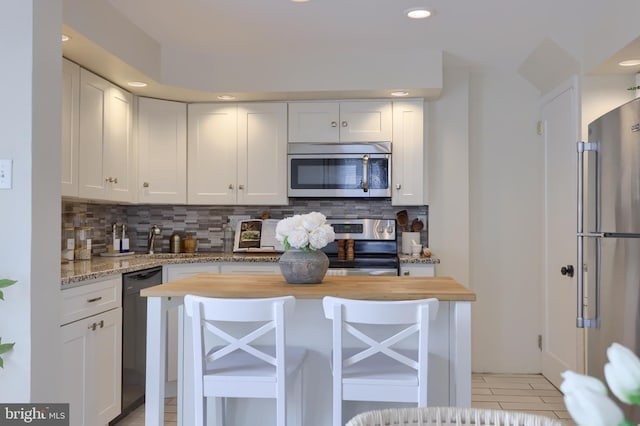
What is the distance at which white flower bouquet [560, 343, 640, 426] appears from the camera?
0.50 m

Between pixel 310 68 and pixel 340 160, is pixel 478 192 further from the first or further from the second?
pixel 310 68

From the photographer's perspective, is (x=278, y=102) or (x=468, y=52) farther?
(x=278, y=102)

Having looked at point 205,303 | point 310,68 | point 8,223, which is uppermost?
point 310,68

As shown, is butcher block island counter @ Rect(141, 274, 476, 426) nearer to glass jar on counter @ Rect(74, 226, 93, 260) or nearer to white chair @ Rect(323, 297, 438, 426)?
white chair @ Rect(323, 297, 438, 426)

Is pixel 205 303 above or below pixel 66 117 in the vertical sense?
below

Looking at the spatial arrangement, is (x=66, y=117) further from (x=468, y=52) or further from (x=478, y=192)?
(x=478, y=192)

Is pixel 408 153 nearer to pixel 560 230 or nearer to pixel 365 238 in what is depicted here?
pixel 365 238

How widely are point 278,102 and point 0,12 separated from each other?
2.44m

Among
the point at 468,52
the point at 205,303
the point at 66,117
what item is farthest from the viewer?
the point at 468,52

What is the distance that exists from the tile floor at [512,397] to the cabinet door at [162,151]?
1.58 metres

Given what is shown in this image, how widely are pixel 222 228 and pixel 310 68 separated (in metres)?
1.60

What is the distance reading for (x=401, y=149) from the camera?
431cm

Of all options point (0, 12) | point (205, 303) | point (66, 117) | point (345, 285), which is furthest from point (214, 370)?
point (66, 117)

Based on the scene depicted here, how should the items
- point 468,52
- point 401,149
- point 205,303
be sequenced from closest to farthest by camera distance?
point 205,303
point 468,52
point 401,149
